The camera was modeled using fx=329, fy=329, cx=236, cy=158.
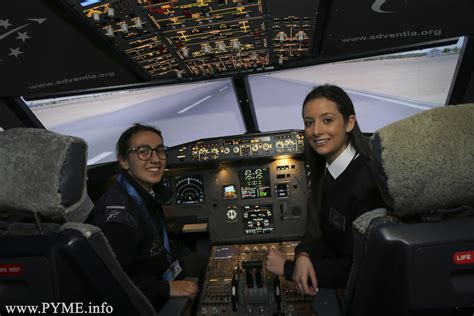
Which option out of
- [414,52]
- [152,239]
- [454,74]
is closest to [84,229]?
[152,239]

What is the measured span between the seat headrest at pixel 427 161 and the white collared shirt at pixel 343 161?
0.63m

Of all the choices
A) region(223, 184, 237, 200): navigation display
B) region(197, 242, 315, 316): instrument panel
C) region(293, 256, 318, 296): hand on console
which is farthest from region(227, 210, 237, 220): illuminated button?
region(293, 256, 318, 296): hand on console

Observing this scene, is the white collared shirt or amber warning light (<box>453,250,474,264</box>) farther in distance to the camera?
the white collared shirt

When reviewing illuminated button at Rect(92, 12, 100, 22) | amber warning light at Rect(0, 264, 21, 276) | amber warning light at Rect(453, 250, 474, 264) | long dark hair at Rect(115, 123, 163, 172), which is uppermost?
illuminated button at Rect(92, 12, 100, 22)

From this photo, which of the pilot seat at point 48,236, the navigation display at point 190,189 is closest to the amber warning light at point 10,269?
the pilot seat at point 48,236

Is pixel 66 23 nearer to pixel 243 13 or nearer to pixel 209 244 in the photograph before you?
pixel 243 13

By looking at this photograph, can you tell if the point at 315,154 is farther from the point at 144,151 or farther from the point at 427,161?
the point at 427,161

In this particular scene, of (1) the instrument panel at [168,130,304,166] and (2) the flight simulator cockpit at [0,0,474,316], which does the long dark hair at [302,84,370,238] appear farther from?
(1) the instrument panel at [168,130,304,166]

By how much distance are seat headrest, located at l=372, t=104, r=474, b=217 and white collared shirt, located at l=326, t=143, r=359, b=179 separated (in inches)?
24.8

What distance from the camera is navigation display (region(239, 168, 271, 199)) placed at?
2951 mm

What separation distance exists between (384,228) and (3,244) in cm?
92

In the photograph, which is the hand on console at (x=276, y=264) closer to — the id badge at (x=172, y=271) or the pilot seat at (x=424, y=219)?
the id badge at (x=172, y=271)

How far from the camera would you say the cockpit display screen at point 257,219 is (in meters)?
2.97

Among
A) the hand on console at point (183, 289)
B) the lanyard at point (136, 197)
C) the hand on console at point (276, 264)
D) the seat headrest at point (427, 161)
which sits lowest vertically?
the hand on console at point (183, 289)
